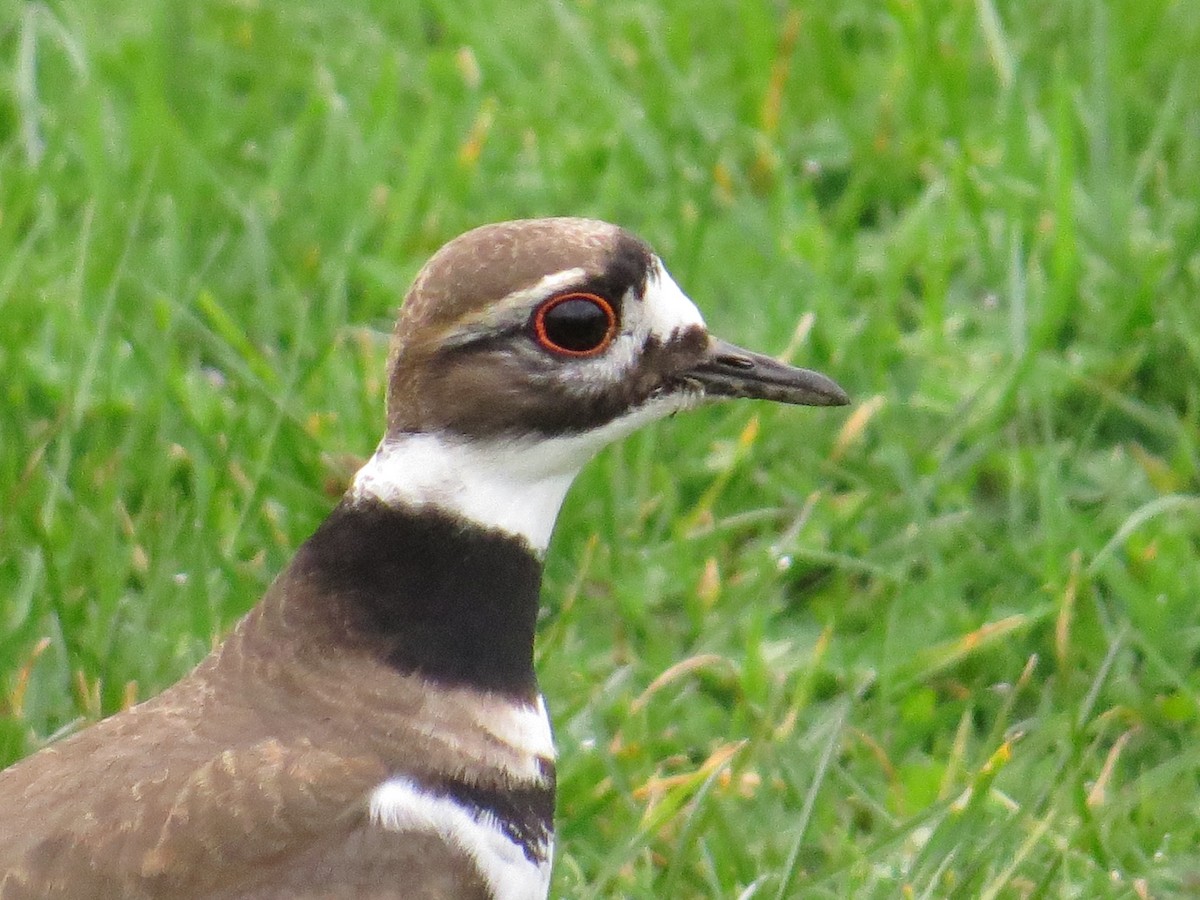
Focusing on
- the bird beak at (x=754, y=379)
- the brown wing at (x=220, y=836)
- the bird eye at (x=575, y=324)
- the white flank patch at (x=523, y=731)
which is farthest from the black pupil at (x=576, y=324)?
the brown wing at (x=220, y=836)

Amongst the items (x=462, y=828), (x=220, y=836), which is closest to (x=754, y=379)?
(x=462, y=828)

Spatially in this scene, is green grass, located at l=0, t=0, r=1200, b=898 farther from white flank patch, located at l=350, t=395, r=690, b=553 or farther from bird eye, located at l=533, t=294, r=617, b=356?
bird eye, located at l=533, t=294, r=617, b=356

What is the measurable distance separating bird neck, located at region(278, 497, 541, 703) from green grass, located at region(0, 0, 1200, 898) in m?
0.72

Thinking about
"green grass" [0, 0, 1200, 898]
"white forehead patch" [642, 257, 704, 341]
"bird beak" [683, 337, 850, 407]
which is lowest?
"green grass" [0, 0, 1200, 898]

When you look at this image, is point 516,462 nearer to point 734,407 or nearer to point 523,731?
point 523,731

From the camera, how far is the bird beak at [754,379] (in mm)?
4090

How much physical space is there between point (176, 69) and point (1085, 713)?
388 cm

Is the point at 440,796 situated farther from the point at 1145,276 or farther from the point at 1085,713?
the point at 1145,276

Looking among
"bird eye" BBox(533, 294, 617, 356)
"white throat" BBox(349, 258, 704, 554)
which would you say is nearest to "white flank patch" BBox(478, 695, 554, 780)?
"white throat" BBox(349, 258, 704, 554)

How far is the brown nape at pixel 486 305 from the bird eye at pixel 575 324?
0.03 meters

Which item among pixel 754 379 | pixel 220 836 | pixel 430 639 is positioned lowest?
pixel 220 836

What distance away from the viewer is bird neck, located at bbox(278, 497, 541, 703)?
378 cm

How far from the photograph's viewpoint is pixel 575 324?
3840mm

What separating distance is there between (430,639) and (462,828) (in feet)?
1.15
